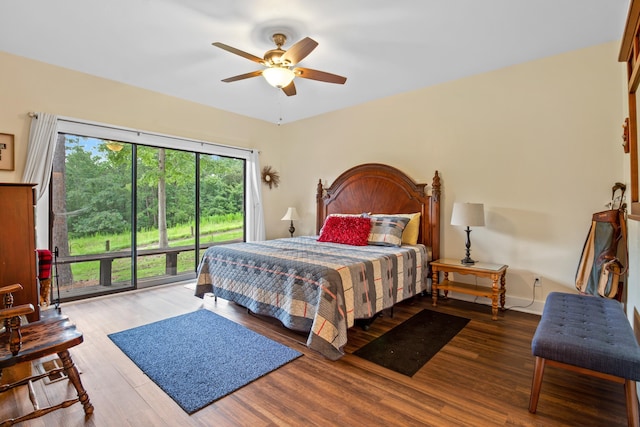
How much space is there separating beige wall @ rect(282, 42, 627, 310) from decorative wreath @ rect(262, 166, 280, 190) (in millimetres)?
2208

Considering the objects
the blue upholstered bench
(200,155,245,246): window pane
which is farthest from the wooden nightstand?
(200,155,245,246): window pane

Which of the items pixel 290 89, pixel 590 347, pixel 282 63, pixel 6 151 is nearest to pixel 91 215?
pixel 6 151

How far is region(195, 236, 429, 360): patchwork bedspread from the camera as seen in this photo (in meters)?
2.46

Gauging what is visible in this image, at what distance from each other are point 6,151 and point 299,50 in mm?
3178

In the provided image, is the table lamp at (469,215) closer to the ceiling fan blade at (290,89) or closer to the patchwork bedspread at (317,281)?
the patchwork bedspread at (317,281)

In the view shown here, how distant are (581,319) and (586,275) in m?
1.07

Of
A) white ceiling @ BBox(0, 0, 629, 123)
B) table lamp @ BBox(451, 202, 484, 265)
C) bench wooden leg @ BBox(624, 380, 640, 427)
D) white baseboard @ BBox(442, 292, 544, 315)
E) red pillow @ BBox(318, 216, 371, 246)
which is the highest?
white ceiling @ BBox(0, 0, 629, 123)

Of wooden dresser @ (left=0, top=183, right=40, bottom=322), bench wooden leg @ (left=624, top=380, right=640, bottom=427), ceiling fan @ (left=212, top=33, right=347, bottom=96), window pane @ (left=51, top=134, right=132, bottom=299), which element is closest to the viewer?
bench wooden leg @ (left=624, top=380, right=640, bottom=427)

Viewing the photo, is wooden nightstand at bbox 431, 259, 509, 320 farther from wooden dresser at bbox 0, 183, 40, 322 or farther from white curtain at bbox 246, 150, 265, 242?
wooden dresser at bbox 0, 183, 40, 322

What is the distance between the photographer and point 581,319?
203cm

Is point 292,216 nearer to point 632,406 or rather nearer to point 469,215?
point 469,215

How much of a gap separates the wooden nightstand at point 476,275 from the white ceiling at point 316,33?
218cm

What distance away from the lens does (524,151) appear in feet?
11.3

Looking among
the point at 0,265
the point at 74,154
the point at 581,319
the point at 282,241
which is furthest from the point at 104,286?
the point at 581,319
